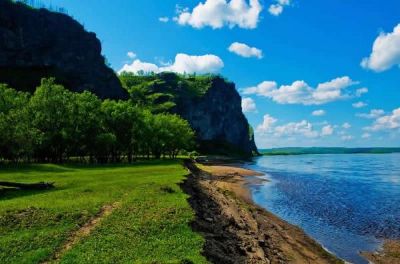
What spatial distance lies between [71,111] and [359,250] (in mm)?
81862

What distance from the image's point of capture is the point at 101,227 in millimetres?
27359

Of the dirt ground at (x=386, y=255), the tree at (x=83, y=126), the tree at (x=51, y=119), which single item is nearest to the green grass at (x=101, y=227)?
the dirt ground at (x=386, y=255)

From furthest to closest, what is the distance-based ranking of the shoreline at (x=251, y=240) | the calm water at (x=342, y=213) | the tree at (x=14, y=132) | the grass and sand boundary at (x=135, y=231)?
1. the tree at (x=14, y=132)
2. the calm water at (x=342, y=213)
3. the shoreline at (x=251, y=240)
4. the grass and sand boundary at (x=135, y=231)

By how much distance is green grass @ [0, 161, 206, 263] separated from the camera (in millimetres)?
21781

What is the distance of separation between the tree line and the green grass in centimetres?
4295

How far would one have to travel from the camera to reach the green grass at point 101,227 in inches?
858

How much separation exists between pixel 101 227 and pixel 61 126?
248ft

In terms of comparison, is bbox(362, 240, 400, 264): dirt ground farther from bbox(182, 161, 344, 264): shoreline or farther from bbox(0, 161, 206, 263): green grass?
bbox(0, 161, 206, 263): green grass

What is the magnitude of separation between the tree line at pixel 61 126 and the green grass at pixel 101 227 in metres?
42.9

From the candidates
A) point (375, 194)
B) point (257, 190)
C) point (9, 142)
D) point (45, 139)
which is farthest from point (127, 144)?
point (375, 194)

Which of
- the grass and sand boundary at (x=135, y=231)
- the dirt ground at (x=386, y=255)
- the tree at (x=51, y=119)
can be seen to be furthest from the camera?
the tree at (x=51, y=119)

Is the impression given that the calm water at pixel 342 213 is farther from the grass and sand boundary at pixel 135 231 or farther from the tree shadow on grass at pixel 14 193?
Answer: the tree shadow on grass at pixel 14 193

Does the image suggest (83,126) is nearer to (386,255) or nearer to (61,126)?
(61,126)

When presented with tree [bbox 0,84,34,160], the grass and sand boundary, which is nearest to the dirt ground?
the grass and sand boundary
